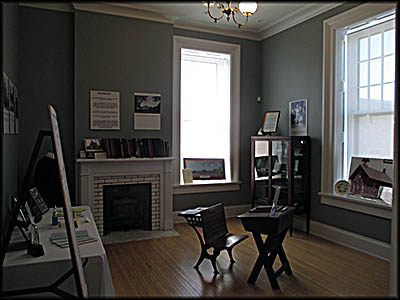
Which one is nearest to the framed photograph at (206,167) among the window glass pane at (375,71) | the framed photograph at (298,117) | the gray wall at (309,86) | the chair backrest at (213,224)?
the gray wall at (309,86)

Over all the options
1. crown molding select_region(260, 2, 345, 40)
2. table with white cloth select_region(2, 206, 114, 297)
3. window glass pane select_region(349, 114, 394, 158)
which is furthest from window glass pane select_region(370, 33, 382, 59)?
table with white cloth select_region(2, 206, 114, 297)

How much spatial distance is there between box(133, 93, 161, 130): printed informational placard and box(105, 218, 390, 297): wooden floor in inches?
61.8

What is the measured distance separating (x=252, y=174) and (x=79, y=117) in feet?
8.84

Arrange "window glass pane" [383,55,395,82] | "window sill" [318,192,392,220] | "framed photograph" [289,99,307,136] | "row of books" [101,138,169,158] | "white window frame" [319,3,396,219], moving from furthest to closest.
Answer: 1. "framed photograph" [289,99,307,136]
2. "row of books" [101,138,169,158]
3. "white window frame" [319,3,396,219]
4. "window glass pane" [383,55,395,82]
5. "window sill" [318,192,392,220]

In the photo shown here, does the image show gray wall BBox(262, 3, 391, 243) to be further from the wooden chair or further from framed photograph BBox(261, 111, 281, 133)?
the wooden chair

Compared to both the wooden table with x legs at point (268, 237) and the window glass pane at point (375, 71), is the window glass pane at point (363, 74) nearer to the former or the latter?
the window glass pane at point (375, 71)

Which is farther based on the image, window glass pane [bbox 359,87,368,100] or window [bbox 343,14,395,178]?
window glass pane [bbox 359,87,368,100]

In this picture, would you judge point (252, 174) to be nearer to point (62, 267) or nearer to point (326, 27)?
point (326, 27)

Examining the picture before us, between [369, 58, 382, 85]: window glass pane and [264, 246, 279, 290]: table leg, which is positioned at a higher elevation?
[369, 58, 382, 85]: window glass pane

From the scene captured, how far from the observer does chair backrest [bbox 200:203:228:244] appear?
10.4 feet

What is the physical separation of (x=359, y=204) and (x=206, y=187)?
2291 mm

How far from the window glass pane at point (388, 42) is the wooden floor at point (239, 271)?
2.30 m

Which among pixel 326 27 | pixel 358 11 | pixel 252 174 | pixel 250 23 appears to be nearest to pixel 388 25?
pixel 358 11

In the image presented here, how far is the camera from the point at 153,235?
4.42 meters
